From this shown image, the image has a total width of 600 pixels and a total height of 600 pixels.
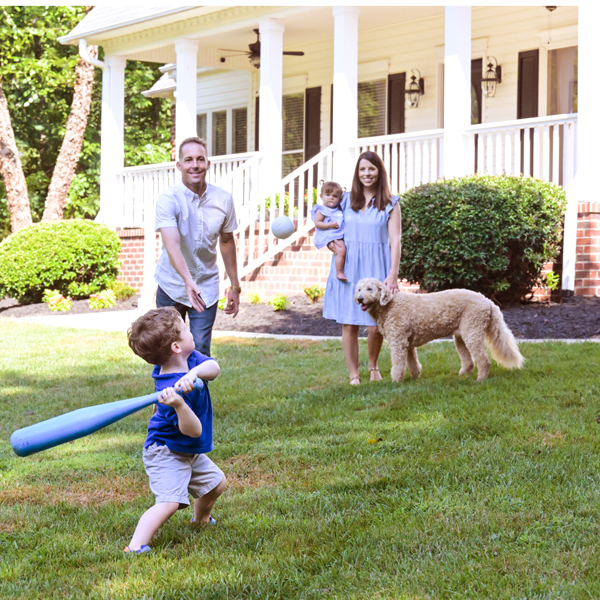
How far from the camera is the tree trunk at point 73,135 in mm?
19156

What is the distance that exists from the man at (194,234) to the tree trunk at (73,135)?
14.9 m

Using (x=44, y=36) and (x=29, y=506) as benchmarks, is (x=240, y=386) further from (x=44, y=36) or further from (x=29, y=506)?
(x=44, y=36)

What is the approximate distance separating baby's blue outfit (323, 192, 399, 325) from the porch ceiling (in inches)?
302

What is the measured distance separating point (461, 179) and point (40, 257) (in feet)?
25.4

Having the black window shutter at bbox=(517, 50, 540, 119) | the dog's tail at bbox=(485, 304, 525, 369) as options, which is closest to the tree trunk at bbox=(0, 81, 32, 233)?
the black window shutter at bbox=(517, 50, 540, 119)

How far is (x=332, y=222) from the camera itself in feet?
22.0

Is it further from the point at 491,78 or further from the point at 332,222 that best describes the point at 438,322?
the point at 491,78

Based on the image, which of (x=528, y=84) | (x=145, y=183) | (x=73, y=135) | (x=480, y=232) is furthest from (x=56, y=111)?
(x=480, y=232)

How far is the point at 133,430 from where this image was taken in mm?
5555

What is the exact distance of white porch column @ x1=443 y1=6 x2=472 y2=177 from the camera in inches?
458

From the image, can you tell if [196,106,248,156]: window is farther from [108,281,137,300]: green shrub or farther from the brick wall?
the brick wall

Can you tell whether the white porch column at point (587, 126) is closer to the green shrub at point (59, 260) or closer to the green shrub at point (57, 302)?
the green shrub at point (57, 302)

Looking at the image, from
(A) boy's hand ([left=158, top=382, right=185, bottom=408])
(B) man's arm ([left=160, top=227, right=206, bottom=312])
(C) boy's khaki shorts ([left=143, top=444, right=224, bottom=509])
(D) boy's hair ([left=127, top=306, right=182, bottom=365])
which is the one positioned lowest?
(C) boy's khaki shorts ([left=143, top=444, right=224, bottom=509])

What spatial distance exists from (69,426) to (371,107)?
43.9ft
